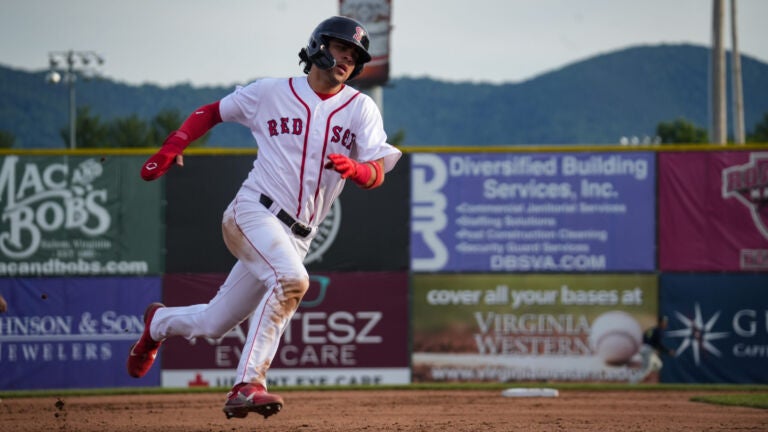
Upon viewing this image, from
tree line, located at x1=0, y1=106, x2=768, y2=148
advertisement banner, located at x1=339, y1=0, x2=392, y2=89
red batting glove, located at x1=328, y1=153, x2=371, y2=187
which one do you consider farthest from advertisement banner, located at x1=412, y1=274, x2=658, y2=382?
tree line, located at x1=0, y1=106, x2=768, y2=148

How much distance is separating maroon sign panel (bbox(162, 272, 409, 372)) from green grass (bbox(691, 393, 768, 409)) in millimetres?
4362

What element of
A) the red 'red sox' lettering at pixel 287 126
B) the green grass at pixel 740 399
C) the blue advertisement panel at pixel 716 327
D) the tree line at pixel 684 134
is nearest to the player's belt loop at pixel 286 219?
the red 'red sox' lettering at pixel 287 126

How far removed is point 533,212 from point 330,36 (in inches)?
350

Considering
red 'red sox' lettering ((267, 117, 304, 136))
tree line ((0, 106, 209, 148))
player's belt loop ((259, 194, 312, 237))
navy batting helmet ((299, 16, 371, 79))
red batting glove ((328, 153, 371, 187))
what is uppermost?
tree line ((0, 106, 209, 148))

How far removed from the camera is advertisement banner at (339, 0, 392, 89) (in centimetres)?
2856

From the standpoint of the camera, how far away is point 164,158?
749 cm

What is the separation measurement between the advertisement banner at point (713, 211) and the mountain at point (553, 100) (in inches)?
5094

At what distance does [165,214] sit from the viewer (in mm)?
16016

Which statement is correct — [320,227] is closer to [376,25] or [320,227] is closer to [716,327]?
[716,327]

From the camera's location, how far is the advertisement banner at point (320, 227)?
15.9m

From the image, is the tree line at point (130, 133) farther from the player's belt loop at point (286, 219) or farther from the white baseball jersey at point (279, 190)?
the player's belt loop at point (286, 219)

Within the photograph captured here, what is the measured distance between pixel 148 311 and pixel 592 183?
29.1 ft

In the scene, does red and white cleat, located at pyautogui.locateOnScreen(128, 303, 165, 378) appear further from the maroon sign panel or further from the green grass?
the maroon sign panel

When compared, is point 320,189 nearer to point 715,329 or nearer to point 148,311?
point 148,311
